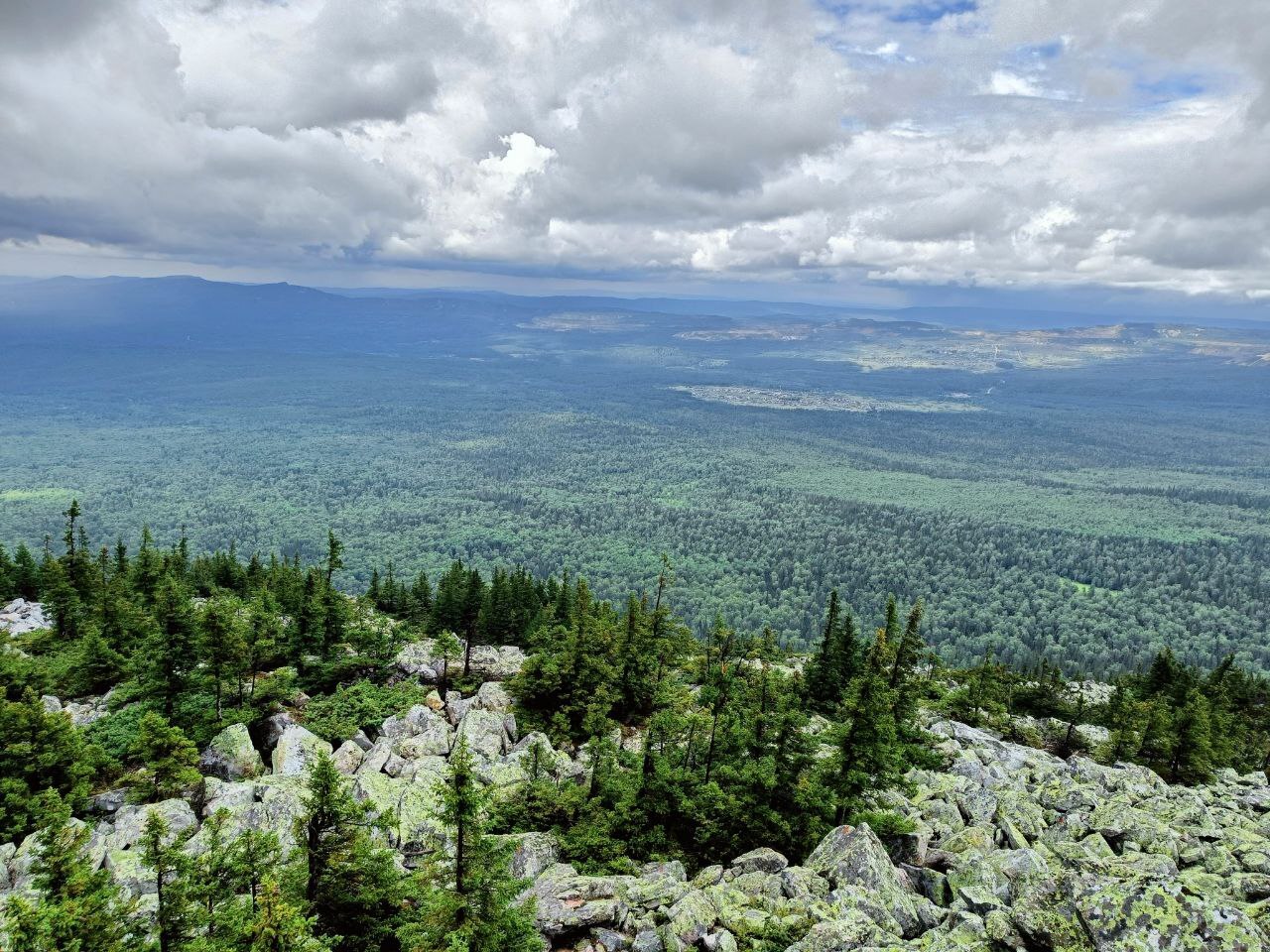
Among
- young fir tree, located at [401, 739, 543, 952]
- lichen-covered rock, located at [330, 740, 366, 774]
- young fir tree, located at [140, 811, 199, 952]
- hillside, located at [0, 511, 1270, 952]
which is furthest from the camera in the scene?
lichen-covered rock, located at [330, 740, 366, 774]

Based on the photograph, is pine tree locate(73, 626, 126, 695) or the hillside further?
pine tree locate(73, 626, 126, 695)

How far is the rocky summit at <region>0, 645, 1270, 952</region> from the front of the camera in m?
15.9

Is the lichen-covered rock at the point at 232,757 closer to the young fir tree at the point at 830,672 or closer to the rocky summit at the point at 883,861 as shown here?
the rocky summit at the point at 883,861

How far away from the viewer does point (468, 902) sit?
15.9m

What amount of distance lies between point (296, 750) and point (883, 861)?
85.9 feet

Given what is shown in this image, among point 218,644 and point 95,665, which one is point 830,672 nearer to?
point 218,644

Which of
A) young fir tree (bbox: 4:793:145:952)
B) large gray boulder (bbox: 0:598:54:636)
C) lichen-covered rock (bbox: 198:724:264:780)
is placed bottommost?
large gray boulder (bbox: 0:598:54:636)

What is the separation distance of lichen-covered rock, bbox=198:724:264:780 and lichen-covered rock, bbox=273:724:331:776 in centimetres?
94

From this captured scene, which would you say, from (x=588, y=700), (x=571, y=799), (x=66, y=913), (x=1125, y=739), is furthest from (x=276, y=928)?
(x=1125, y=739)

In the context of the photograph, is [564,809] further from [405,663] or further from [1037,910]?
[405,663]

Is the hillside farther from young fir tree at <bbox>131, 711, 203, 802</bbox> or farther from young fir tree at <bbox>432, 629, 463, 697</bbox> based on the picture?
young fir tree at <bbox>432, 629, 463, 697</bbox>

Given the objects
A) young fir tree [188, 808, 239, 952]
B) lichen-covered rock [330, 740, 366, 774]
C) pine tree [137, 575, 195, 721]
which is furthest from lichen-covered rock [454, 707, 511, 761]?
young fir tree [188, 808, 239, 952]

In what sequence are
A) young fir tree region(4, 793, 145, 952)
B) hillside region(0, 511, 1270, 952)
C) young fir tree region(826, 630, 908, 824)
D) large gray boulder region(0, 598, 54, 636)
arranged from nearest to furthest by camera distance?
young fir tree region(4, 793, 145, 952) < hillside region(0, 511, 1270, 952) < young fir tree region(826, 630, 908, 824) < large gray boulder region(0, 598, 54, 636)

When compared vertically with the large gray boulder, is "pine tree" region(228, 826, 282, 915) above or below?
above
